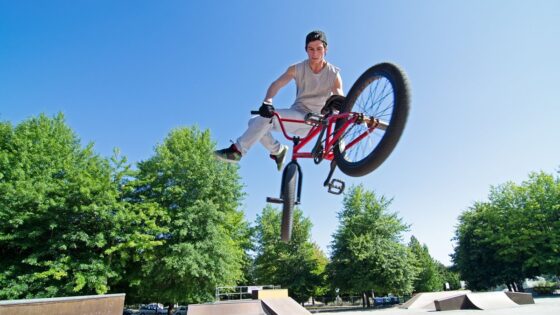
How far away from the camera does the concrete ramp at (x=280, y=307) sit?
18.3 metres

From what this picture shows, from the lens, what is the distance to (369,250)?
117ft

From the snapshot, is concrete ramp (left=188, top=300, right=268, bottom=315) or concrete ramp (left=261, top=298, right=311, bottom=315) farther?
concrete ramp (left=261, top=298, right=311, bottom=315)

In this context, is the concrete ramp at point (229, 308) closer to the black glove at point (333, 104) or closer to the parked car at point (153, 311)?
the black glove at point (333, 104)

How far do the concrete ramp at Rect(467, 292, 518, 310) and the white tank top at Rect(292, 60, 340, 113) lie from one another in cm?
2481

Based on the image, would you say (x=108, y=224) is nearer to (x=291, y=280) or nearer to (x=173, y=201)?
(x=173, y=201)

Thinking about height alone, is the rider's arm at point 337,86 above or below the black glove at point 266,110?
above

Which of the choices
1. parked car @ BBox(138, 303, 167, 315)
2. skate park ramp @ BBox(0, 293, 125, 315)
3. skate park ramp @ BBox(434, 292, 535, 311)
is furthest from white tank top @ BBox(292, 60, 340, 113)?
parked car @ BBox(138, 303, 167, 315)

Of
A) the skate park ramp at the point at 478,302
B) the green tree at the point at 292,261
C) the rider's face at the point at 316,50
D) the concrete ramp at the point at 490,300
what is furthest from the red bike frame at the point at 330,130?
the green tree at the point at 292,261

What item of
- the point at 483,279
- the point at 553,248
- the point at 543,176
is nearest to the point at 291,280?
the point at 483,279

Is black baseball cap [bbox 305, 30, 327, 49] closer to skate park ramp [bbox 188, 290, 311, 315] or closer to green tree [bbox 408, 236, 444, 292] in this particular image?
skate park ramp [bbox 188, 290, 311, 315]

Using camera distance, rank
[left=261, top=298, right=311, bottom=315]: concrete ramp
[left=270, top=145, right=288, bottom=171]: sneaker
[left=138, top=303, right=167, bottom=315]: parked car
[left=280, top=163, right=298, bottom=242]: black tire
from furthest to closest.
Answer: [left=138, top=303, right=167, bottom=315]: parked car → [left=261, top=298, right=311, bottom=315]: concrete ramp → [left=270, top=145, right=288, bottom=171]: sneaker → [left=280, top=163, right=298, bottom=242]: black tire

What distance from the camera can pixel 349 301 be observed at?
58.7 meters

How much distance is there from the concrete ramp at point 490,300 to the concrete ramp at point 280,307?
12557 millimetres

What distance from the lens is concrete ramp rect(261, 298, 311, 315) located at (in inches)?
722
